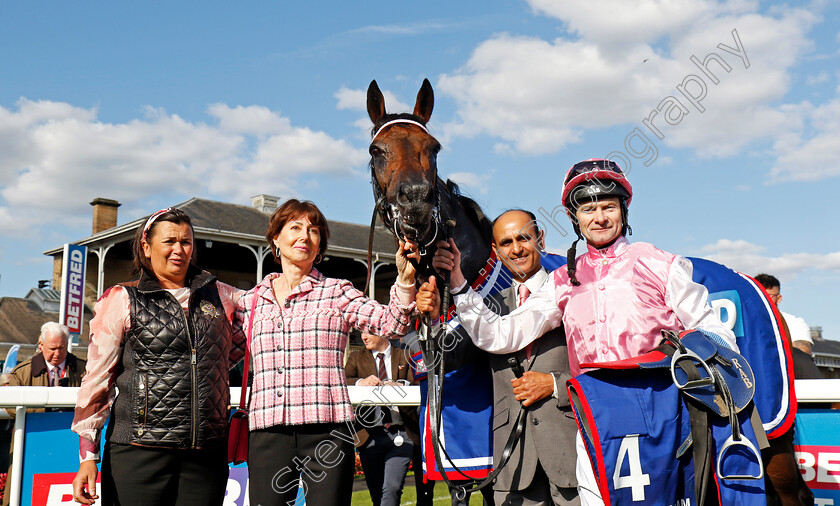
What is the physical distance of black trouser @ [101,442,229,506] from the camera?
8.47 feet

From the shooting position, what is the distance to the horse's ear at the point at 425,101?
319 cm

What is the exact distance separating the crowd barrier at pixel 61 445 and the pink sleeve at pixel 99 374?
1.01m

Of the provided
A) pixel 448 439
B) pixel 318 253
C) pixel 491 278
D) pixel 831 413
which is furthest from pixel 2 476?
pixel 831 413

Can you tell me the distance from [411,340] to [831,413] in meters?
2.21

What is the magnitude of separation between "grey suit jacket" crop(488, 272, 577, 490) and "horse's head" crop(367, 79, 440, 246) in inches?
23.4

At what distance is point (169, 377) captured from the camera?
2650mm

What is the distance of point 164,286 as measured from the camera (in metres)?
2.85

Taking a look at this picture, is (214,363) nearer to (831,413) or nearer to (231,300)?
(231,300)

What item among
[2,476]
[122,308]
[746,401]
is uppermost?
[122,308]

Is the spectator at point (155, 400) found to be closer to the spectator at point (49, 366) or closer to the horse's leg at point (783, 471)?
the horse's leg at point (783, 471)

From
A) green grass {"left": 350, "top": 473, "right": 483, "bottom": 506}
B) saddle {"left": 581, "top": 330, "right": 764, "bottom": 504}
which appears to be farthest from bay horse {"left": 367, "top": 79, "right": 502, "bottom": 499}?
green grass {"left": 350, "top": 473, "right": 483, "bottom": 506}

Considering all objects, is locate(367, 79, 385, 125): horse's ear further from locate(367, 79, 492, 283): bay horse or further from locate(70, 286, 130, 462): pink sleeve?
locate(70, 286, 130, 462): pink sleeve

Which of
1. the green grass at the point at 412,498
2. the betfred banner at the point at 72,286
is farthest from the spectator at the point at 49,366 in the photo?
the betfred banner at the point at 72,286

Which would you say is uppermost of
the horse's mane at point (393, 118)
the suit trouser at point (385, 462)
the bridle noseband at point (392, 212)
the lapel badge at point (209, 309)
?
the horse's mane at point (393, 118)
